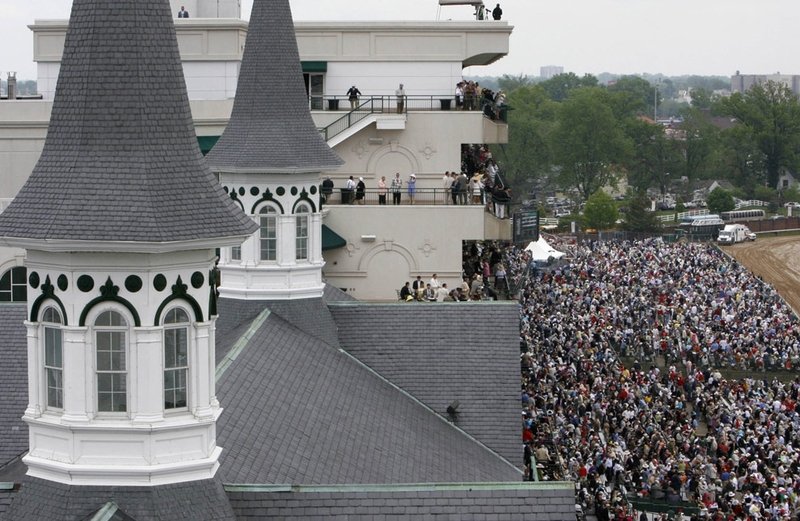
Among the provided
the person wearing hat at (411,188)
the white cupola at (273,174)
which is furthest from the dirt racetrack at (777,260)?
the white cupola at (273,174)

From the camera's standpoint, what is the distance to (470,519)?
21141mm

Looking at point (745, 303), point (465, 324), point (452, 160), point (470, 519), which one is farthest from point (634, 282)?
point (470, 519)

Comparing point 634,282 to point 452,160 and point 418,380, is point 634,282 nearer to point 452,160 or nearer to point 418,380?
point 452,160

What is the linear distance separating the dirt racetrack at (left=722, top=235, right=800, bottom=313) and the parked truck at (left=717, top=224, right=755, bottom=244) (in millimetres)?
676

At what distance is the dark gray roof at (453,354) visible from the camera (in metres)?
32.8

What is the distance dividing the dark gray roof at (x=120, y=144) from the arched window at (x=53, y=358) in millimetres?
1164

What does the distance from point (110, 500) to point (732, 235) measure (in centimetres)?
14219

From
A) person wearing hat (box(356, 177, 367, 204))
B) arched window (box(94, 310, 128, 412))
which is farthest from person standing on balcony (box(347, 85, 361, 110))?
arched window (box(94, 310, 128, 412))

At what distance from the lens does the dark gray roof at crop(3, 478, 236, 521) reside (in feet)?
65.2

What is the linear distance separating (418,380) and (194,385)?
13.8 meters

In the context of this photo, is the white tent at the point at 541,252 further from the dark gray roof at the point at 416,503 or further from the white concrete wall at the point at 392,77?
the dark gray roof at the point at 416,503

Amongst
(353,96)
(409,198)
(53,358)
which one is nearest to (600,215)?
(353,96)

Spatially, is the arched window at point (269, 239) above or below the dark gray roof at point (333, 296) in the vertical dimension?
above

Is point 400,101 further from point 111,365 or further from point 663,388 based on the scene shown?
point 111,365
